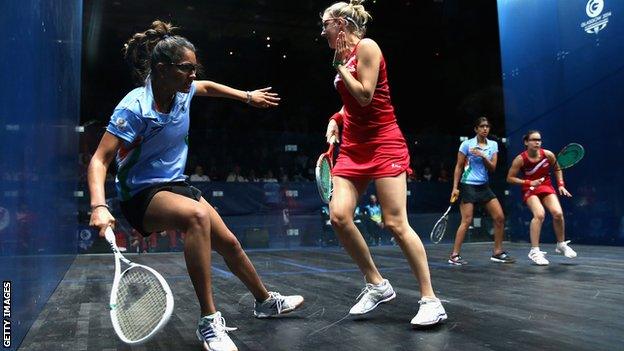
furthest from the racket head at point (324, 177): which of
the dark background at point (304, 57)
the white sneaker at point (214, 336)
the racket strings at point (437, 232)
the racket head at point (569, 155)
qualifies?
the dark background at point (304, 57)

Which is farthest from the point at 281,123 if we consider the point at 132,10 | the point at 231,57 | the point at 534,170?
the point at 534,170

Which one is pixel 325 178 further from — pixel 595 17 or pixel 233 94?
pixel 595 17

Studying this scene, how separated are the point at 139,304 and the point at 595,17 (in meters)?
6.51

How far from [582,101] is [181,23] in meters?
5.99

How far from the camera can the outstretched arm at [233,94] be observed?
194cm

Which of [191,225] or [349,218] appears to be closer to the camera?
[191,225]

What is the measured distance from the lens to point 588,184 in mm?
6336

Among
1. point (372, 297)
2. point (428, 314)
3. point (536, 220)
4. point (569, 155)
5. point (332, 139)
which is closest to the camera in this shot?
point (428, 314)

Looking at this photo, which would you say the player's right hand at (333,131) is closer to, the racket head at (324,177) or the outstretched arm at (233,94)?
the racket head at (324,177)

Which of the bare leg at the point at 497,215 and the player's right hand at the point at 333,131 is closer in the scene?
the player's right hand at the point at 333,131

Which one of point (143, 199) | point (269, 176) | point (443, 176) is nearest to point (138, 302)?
point (143, 199)

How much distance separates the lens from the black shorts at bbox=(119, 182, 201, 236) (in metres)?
1.63

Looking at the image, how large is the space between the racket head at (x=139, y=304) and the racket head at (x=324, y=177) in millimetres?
1073

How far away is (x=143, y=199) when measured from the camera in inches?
64.3
